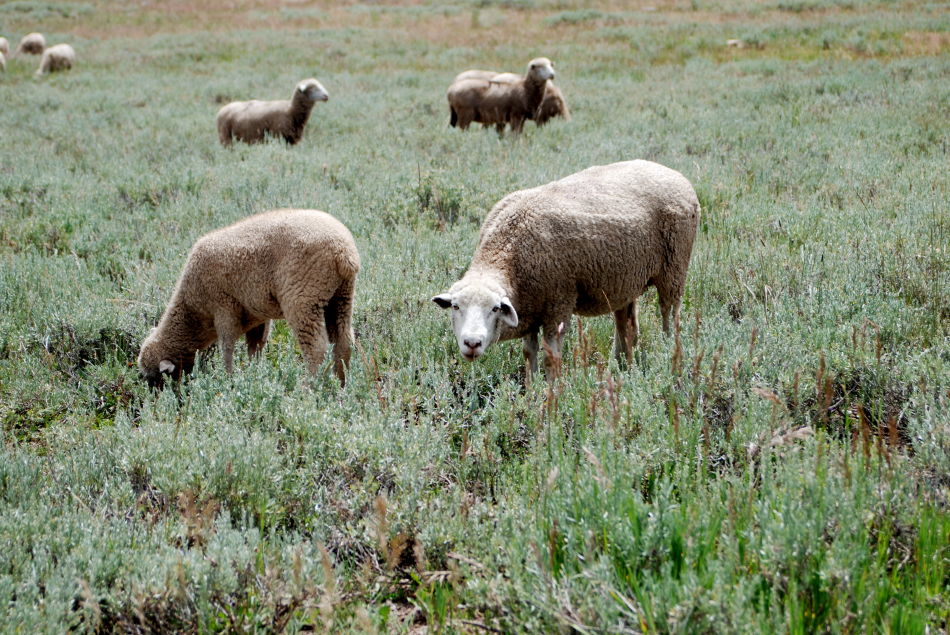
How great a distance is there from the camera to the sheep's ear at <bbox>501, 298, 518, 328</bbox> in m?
4.73

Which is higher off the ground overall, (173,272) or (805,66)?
(805,66)

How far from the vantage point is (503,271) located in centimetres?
518

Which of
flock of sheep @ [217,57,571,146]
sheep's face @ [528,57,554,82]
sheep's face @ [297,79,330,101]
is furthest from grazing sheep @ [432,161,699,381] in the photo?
sheep's face @ [528,57,554,82]

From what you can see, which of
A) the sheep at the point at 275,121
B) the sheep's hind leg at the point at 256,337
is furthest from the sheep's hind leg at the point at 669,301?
the sheep at the point at 275,121

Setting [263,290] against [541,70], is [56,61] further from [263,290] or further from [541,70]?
[263,290]

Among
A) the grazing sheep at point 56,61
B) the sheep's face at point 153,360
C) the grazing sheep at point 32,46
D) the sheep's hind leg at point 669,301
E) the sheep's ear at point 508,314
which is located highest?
the grazing sheep at point 32,46

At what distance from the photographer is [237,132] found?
1453 cm

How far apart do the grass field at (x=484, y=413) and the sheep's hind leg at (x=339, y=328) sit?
0.22 m

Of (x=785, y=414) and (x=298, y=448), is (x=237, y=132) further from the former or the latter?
(x=785, y=414)

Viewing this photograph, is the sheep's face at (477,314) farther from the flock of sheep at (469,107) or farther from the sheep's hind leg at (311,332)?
the flock of sheep at (469,107)

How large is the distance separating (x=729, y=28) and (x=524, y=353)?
1104 inches

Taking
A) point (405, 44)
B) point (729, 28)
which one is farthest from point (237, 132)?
point (729, 28)

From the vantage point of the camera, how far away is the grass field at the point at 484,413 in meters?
2.74

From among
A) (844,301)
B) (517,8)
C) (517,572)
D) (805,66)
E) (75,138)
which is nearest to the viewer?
(517,572)
